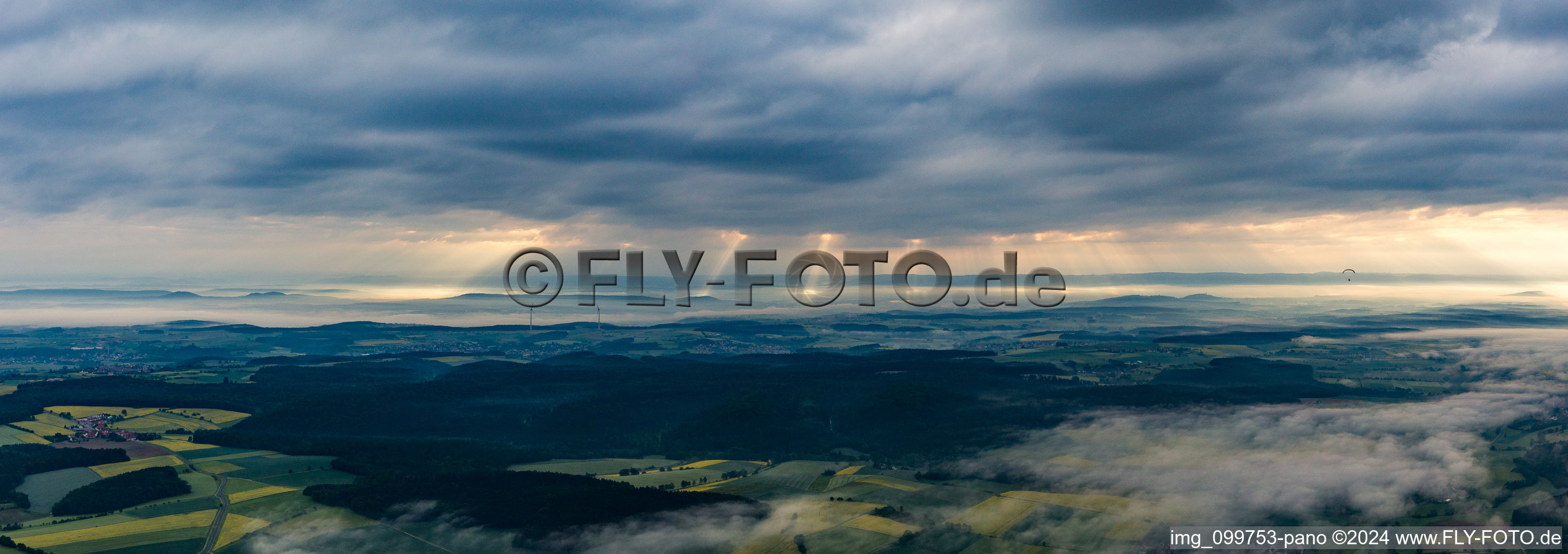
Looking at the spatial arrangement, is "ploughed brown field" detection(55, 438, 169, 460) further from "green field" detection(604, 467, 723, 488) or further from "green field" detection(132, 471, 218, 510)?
"green field" detection(604, 467, 723, 488)

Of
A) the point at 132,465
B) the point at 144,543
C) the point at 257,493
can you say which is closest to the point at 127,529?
the point at 144,543

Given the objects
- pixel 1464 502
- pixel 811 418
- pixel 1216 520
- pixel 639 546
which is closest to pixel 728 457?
pixel 811 418

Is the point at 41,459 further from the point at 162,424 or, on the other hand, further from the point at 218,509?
the point at 218,509

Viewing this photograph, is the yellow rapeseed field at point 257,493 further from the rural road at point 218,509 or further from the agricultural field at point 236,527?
the agricultural field at point 236,527

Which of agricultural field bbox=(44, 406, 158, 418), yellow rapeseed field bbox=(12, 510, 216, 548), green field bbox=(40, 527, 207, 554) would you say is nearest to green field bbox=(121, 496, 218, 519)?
yellow rapeseed field bbox=(12, 510, 216, 548)

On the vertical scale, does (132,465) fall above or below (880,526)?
above

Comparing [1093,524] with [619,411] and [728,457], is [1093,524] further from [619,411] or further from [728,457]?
[619,411]
